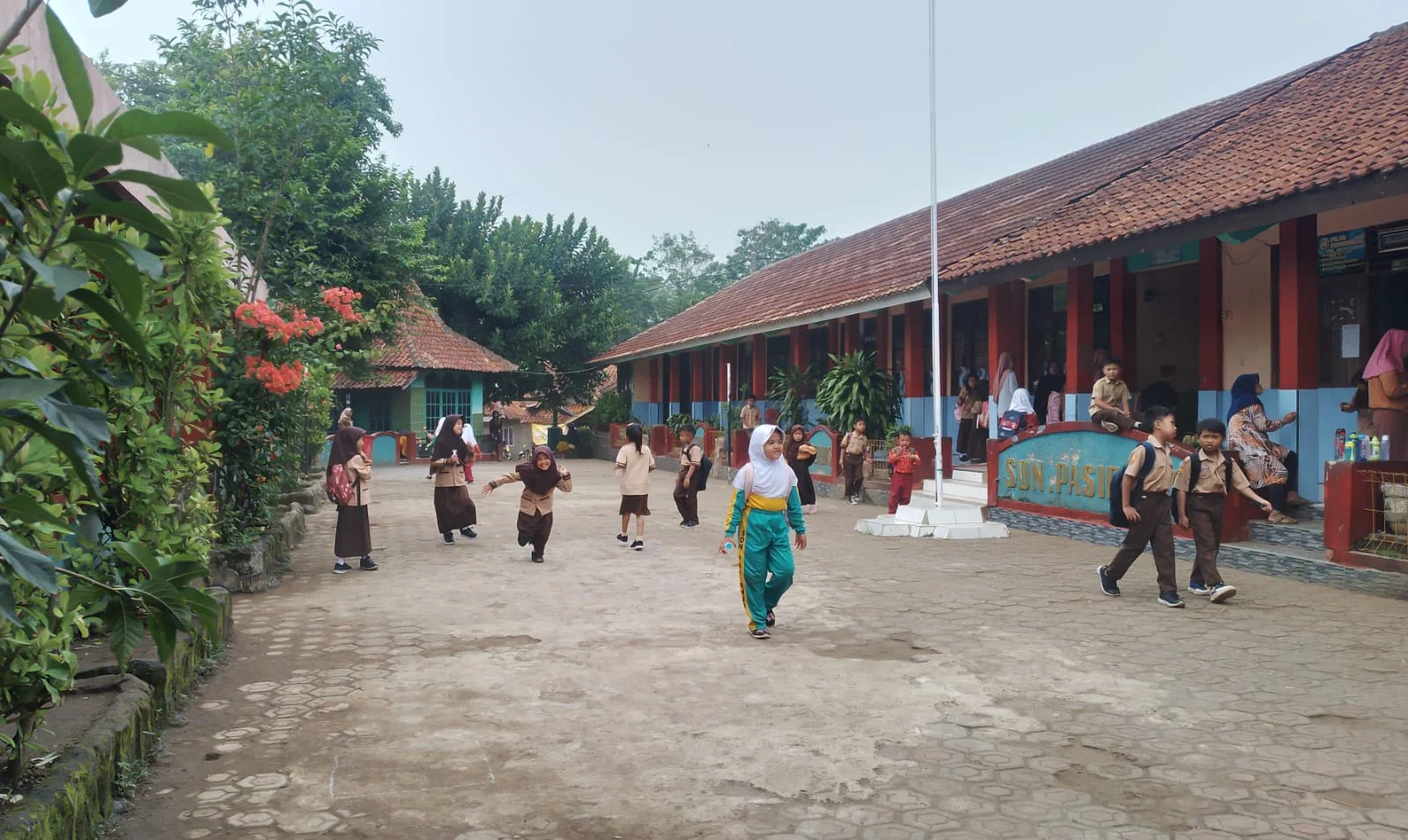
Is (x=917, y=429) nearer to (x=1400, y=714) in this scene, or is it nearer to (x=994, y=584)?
(x=994, y=584)

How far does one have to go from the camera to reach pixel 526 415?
41.0 meters

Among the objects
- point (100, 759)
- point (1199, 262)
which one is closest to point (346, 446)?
point (100, 759)

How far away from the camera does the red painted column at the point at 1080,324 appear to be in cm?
1295

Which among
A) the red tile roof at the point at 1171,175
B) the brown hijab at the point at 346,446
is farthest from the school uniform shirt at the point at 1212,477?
the brown hijab at the point at 346,446

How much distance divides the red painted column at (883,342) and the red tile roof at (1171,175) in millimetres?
871

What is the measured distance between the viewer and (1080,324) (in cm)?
1299

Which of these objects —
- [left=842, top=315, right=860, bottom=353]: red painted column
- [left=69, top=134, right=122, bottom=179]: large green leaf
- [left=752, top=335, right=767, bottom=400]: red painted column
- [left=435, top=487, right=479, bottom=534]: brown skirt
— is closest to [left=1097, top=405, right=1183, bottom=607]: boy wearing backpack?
[left=435, top=487, right=479, bottom=534]: brown skirt

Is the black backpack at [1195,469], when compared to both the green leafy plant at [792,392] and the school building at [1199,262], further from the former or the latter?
the green leafy plant at [792,392]

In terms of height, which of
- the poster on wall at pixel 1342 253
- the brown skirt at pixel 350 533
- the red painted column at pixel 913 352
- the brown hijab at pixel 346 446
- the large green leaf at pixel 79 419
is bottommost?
the brown skirt at pixel 350 533

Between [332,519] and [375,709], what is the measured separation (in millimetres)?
10411

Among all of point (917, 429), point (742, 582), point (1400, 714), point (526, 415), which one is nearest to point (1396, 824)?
point (1400, 714)

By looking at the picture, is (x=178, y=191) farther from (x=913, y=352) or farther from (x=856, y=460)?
(x=913, y=352)

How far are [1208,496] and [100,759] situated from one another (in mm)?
7213

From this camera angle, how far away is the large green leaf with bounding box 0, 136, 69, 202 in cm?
157
